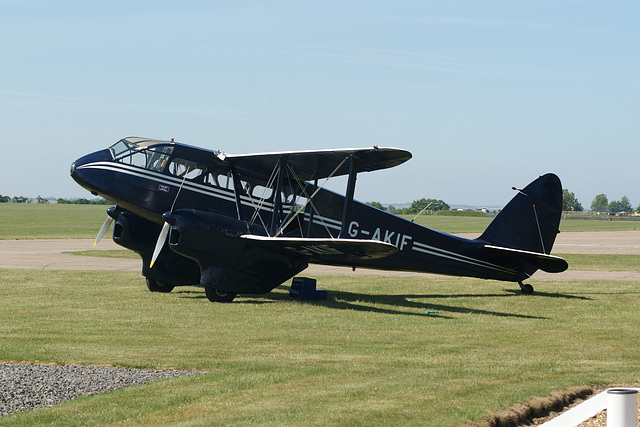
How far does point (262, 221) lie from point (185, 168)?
2.31m

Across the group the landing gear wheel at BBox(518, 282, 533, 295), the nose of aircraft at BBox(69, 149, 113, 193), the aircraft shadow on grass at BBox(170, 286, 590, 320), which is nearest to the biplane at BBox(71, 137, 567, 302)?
the nose of aircraft at BBox(69, 149, 113, 193)

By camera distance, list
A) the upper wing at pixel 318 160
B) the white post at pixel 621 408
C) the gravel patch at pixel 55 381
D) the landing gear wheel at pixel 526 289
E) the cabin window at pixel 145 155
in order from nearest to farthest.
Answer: the white post at pixel 621 408 < the gravel patch at pixel 55 381 < the upper wing at pixel 318 160 < the cabin window at pixel 145 155 < the landing gear wheel at pixel 526 289

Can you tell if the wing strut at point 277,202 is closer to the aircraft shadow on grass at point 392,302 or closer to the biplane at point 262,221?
the biplane at point 262,221

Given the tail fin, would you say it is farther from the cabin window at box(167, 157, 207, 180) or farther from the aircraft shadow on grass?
the cabin window at box(167, 157, 207, 180)

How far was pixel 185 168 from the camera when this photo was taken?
18.7 meters

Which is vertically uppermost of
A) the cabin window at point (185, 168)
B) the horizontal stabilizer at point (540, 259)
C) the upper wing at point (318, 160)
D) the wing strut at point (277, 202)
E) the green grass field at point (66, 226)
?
the upper wing at point (318, 160)

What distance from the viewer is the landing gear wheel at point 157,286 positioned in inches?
799

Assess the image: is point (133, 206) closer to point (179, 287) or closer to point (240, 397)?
point (179, 287)

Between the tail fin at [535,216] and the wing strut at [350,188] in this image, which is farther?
the tail fin at [535,216]

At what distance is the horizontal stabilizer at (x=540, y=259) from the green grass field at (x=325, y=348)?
0.85m

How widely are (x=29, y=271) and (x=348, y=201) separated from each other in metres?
13.0

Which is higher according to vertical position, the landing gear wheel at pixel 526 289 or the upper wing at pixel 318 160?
the upper wing at pixel 318 160

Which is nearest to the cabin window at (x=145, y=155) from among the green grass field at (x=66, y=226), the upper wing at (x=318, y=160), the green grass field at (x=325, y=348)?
the upper wing at (x=318, y=160)

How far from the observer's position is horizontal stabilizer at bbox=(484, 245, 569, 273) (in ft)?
60.6
